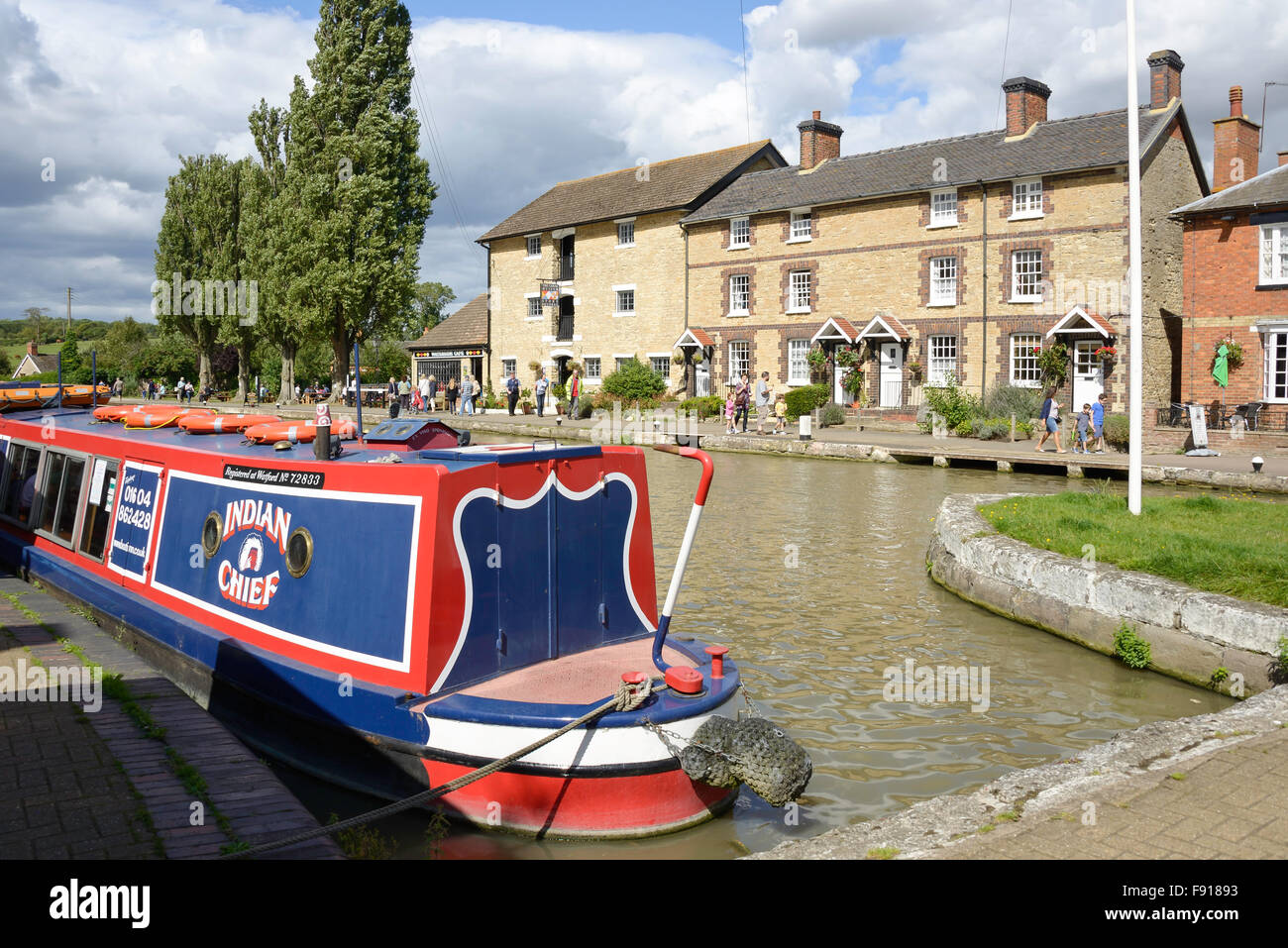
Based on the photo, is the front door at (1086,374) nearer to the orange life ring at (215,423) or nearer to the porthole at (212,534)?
the orange life ring at (215,423)

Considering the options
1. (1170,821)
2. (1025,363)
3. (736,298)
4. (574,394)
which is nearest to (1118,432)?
(1025,363)

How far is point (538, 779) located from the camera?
5.00 m

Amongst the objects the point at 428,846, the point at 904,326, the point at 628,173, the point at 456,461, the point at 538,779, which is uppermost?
the point at 628,173

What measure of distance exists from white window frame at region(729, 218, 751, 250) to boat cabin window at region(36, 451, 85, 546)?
2827 centimetres

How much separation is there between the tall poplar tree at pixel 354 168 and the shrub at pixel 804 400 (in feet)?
56.1

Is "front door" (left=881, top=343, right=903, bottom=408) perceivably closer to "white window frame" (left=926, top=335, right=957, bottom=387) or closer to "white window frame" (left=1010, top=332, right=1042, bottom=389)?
"white window frame" (left=926, top=335, right=957, bottom=387)

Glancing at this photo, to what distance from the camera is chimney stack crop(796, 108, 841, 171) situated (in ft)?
115

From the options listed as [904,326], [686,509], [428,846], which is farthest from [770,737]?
[904,326]

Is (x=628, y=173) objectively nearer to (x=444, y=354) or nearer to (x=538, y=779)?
(x=444, y=354)

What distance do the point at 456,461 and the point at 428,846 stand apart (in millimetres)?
2107

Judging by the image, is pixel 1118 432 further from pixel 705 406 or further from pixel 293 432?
pixel 293 432

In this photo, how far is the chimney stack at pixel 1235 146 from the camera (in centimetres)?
2731

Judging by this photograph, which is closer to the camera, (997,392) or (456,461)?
(456,461)
